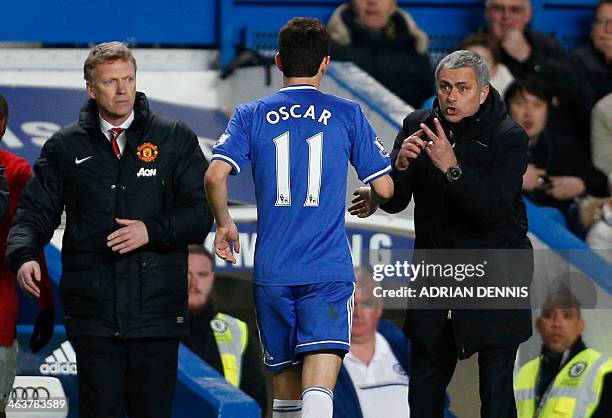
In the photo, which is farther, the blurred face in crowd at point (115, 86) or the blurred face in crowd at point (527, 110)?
the blurred face in crowd at point (527, 110)

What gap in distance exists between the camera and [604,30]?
10039 millimetres

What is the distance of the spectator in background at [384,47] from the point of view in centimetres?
995

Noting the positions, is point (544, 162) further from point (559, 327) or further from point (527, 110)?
point (559, 327)

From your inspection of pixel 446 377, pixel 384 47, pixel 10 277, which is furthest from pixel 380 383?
pixel 384 47

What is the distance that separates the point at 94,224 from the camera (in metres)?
5.80

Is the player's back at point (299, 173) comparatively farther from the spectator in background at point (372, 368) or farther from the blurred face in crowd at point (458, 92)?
the spectator in background at point (372, 368)

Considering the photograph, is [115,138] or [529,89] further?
[529,89]

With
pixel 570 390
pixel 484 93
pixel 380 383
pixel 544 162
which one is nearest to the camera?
pixel 484 93

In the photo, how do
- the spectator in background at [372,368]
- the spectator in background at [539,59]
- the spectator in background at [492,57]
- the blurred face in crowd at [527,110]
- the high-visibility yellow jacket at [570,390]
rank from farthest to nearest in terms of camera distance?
the spectator in background at [539,59] → the spectator in background at [492,57] → the blurred face in crowd at [527,110] → the spectator in background at [372,368] → the high-visibility yellow jacket at [570,390]

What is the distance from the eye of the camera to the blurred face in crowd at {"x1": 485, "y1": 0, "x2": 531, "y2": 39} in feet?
32.9

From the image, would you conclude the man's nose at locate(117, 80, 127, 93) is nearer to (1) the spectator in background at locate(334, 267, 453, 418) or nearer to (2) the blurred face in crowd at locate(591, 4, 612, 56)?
(1) the spectator in background at locate(334, 267, 453, 418)

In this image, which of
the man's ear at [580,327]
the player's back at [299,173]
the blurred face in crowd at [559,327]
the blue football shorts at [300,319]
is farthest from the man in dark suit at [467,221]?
the man's ear at [580,327]

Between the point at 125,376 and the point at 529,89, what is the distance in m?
4.29

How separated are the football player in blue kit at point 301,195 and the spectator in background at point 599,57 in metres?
4.75
